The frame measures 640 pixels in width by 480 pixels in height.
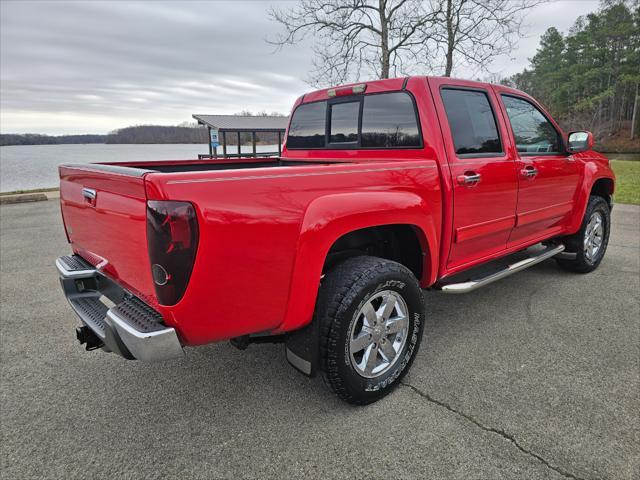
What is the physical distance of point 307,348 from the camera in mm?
2307

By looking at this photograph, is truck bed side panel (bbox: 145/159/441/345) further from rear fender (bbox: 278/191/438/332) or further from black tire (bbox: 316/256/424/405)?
black tire (bbox: 316/256/424/405)

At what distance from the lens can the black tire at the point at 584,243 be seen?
471cm

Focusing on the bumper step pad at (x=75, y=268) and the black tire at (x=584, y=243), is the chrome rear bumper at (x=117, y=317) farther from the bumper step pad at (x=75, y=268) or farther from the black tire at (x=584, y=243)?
the black tire at (x=584, y=243)

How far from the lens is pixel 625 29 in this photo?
4391 cm

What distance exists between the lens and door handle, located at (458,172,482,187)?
9.79ft

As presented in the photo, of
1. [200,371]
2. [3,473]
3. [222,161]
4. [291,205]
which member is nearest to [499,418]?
[291,205]

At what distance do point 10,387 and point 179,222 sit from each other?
1.99 meters

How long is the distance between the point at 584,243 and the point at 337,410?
371cm

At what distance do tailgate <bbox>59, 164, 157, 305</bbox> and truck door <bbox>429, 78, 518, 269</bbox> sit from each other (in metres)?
2.01

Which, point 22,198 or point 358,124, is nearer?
point 358,124

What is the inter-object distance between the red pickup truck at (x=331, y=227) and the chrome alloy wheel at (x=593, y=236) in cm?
96

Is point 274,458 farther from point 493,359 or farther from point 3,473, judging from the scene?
point 493,359

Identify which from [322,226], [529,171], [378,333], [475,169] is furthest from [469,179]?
[322,226]

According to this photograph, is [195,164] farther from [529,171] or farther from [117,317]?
[529,171]
